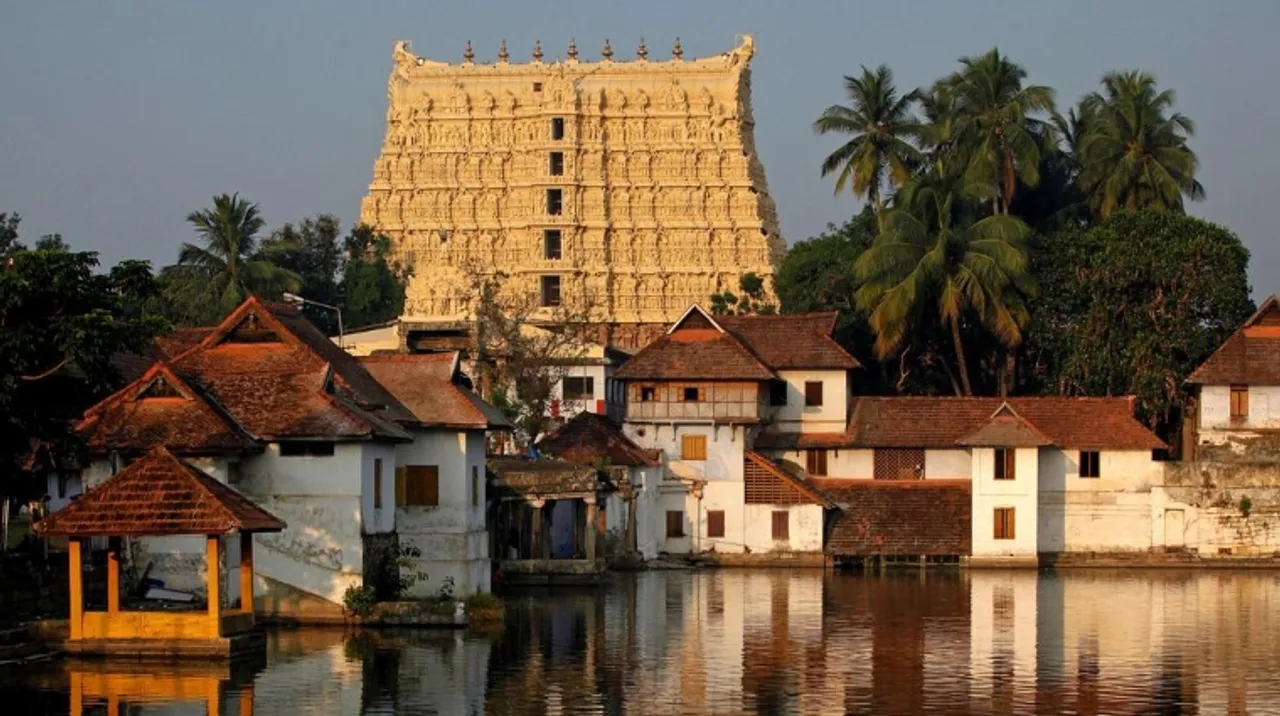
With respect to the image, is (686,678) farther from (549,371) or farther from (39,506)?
(549,371)

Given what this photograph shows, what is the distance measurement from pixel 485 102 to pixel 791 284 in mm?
23615

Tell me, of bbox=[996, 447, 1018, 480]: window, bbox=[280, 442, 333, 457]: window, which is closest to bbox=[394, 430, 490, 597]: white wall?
bbox=[280, 442, 333, 457]: window

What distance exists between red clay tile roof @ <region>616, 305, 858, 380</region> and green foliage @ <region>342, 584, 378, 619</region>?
84.5 ft

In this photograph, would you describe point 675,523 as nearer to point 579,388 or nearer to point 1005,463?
point 1005,463

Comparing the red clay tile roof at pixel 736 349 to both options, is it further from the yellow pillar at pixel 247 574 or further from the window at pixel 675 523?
the yellow pillar at pixel 247 574

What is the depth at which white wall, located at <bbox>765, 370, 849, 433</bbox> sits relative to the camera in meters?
69.2

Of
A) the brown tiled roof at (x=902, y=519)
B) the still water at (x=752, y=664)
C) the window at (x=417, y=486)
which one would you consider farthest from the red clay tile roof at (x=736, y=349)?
the window at (x=417, y=486)

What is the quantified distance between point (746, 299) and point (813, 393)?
3313 cm

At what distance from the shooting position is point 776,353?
6962 cm

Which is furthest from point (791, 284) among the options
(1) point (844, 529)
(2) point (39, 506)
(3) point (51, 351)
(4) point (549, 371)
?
(3) point (51, 351)

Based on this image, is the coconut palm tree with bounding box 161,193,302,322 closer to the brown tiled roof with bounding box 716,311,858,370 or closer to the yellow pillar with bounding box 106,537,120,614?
the brown tiled roof with bounding box 716,311,858,370

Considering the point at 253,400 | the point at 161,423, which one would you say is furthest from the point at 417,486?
the point at 161,423

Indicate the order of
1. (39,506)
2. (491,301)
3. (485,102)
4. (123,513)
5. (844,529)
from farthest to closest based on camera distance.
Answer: (485,102), (491,301), (844,529), (39,506), (123,513)

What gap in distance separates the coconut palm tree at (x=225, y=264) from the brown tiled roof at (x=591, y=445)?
21.1m
